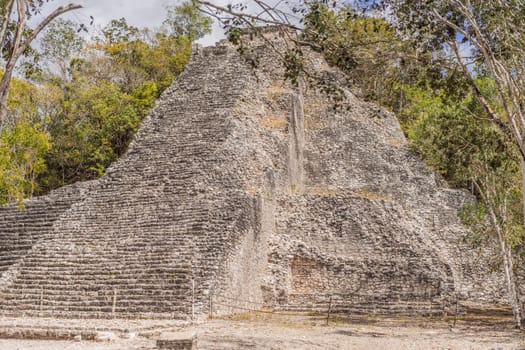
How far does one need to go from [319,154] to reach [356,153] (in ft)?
4.19

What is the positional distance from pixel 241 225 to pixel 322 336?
14.8 ft

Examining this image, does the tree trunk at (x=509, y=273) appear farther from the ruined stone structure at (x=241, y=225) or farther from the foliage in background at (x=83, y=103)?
the foliage in background at (x=83, y=103)

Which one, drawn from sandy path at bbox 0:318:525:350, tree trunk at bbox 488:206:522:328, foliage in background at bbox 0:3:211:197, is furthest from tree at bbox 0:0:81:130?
foliage in background at bbox 0:3:211:197

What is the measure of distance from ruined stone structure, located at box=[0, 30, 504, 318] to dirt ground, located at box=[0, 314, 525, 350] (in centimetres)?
148

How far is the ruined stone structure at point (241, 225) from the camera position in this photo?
13.0m

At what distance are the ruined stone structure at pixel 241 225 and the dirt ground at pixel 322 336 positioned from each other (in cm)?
148

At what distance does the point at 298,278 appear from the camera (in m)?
16.0

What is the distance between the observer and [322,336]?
33.1 ft

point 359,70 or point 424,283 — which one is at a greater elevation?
point 359,70

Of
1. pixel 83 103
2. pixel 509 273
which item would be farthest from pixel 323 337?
pixel 83 103

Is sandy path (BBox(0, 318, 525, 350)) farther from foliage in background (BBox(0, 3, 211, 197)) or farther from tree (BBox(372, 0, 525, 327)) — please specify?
foliage in background (BBox(0, 3, 211, 197))

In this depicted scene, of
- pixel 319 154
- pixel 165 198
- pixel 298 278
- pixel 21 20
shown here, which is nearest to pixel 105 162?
pixel 319 154

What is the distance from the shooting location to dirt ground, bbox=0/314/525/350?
8.73 metres

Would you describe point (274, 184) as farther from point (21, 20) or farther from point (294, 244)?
point (21, 20)
